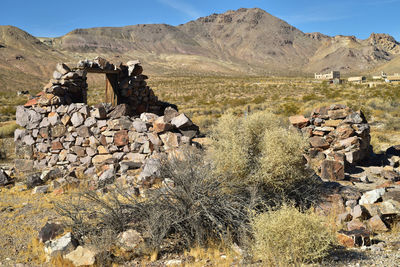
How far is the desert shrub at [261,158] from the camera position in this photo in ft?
18.0

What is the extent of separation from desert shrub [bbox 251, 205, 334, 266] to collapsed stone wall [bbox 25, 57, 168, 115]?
22.1 feet

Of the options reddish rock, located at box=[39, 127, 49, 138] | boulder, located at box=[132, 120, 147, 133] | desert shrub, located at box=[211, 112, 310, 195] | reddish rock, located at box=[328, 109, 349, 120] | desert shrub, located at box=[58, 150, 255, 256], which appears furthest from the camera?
reddish rock, located at box=[328, 109, 349, 120]

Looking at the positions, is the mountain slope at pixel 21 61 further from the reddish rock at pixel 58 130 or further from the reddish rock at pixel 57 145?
the reddish rock at pixel 57 145

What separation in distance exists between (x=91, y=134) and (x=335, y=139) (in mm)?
7150

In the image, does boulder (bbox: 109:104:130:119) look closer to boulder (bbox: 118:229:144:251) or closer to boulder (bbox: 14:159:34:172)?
boulder (bbox: 14:159:34:172)

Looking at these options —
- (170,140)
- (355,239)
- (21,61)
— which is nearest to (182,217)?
(355,239)

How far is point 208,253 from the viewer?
4.51 m

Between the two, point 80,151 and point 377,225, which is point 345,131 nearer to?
point 377,225

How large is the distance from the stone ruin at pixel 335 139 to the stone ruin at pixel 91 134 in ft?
11.5

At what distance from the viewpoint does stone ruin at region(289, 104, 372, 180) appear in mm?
8313

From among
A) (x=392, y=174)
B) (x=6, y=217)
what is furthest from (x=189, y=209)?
(x=392, y=174)

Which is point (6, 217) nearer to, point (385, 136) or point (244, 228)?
point (244, 228)

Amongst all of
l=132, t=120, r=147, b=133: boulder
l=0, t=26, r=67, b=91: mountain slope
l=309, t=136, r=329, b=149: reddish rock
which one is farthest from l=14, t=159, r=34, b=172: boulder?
l=0, t=26, r=67, b=91: mountain slope

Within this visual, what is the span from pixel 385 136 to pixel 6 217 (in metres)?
13.4
